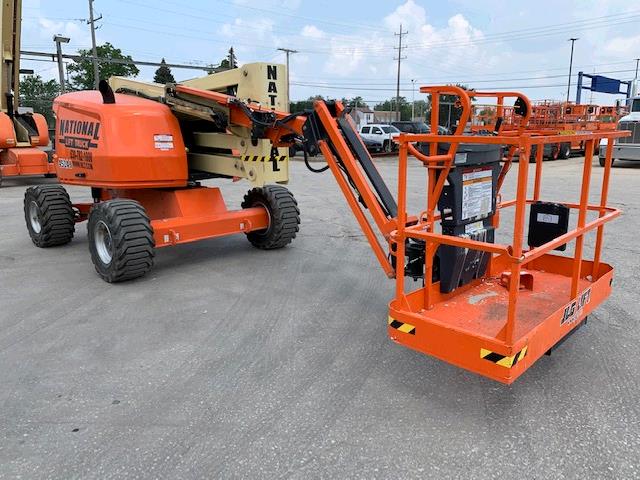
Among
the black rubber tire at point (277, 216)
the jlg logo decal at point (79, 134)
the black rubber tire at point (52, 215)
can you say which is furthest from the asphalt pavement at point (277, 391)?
the jlg logo decal at point (79, 134)

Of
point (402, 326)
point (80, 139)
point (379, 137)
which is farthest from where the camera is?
point (379, 137)

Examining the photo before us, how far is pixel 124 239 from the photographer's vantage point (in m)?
5.72

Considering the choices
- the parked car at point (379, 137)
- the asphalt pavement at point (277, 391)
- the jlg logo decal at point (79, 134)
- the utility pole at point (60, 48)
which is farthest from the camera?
the parked car at point (379, 137)

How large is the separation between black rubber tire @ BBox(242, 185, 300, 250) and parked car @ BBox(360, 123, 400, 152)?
72.9 feet

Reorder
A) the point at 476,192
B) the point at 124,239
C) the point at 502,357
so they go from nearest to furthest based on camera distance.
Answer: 1. the point at 502,357
2. the point at 476,192
3. the point at 124,239

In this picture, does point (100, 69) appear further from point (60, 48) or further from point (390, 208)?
point (390, 208)

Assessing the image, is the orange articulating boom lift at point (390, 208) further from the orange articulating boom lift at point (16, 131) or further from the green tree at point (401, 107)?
the green tree at point (401, 107)

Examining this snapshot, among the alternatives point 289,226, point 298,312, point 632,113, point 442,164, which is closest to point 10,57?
point 289,226

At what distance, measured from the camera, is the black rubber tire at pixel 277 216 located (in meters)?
7.15

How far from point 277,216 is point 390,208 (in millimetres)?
2682

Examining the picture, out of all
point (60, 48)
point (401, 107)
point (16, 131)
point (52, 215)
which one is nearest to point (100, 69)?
point (60, 48)

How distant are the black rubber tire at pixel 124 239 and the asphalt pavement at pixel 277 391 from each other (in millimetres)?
186

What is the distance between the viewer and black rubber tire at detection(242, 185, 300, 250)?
715 cm

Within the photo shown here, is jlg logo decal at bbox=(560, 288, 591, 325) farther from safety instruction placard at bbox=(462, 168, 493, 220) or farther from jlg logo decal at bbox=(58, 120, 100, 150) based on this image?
jlg logo decal at bbox=(58, 120, 100, 150)
